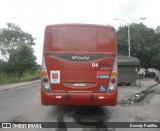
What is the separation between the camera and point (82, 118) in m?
9.55

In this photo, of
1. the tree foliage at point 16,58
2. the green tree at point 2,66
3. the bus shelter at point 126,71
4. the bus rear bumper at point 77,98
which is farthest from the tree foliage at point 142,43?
the bus rear bumper at point 77,98

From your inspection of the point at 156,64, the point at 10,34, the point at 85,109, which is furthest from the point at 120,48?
the point at 85,109

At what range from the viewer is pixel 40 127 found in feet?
27.0

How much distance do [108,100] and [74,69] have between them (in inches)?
60.0

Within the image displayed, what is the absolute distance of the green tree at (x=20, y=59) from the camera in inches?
1735

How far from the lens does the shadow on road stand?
326 inches

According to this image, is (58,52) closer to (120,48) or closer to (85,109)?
(85,109)

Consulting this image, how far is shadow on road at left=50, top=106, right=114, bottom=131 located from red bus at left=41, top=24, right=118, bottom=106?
0.56 meters

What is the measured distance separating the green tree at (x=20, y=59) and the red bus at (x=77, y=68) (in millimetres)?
35255

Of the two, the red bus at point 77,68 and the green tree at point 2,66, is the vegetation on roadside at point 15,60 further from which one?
the red bus at point 77,68

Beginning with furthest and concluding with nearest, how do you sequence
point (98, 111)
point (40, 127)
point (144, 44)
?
point (144, 44) → point (98, 111) → point (40, 127)

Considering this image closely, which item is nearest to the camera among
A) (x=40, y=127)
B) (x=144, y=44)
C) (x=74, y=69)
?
(x=40, y=127)

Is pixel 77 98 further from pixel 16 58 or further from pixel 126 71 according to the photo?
pixel 16 58

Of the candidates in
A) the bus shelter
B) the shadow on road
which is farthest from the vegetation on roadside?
the shadow on road
